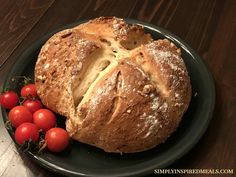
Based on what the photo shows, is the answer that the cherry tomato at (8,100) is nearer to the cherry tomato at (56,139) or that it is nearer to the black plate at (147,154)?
the black plate at (147,154)

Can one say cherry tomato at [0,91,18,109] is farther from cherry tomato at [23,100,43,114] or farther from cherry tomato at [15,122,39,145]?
cherry tomato at [15,122,39,145]

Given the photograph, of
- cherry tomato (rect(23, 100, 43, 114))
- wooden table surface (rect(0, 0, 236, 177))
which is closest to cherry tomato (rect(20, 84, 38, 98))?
cherry tomato (rect(23, 100, 43, 114))

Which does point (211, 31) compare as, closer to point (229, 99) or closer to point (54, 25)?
point (229, 99)

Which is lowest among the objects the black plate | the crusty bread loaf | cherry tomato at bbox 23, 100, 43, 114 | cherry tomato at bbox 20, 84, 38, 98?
the black plate

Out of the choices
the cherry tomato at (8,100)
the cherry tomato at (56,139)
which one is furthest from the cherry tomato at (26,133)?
the cherry tomato at (8,100)

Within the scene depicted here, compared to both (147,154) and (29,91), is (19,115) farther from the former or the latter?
(147,154)

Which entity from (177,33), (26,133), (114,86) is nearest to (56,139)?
(26,133)

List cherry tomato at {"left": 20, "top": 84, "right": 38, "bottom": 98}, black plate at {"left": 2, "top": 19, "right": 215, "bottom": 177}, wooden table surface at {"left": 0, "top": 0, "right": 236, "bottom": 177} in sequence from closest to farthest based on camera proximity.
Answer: black plate at {"left": 2, "top": 19, "right": 215, "bottom": 177} → wooden table surface at {"left": 0, "top": 0, "right": 236, "bottom": 177} → cherry tomato at {"left": 20, "top": 84, "right": 38, "bottom": 98}
